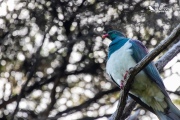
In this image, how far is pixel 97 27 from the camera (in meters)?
5.61

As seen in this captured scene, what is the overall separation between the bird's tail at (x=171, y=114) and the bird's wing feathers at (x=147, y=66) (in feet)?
0.37

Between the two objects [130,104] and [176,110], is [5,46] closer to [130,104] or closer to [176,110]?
[130,104]

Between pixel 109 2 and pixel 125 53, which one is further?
pixel 109 2

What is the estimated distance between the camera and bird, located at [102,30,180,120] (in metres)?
3.45

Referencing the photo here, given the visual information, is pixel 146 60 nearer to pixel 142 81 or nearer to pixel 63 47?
pixel 142 81

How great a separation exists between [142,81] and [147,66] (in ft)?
0.35

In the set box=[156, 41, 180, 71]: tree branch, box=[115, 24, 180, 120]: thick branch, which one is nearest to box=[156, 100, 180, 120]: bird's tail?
box=[115, 24, 180, 120]: thick branch

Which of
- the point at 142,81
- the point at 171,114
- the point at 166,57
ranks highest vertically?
the point at 166,57

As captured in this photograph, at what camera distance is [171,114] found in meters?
3.38

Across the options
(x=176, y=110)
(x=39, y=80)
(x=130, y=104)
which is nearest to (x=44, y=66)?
(x=39, y=80)

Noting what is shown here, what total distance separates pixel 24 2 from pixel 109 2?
36.5 inches

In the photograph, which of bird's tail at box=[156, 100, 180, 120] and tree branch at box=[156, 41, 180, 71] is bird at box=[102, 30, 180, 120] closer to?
bird's tail at box=[156, 100, 180, 120]

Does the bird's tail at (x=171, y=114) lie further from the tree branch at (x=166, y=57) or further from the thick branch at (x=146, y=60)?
the tree branch at (x=166, y=57)

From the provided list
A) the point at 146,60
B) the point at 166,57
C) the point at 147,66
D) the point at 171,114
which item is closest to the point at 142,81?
the point at 147,66
